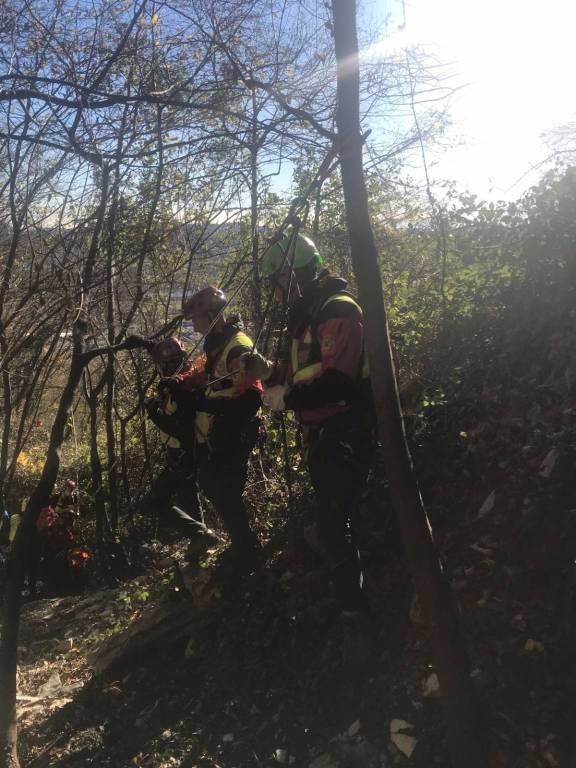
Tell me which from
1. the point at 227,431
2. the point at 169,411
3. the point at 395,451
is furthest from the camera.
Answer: the point at 169,411

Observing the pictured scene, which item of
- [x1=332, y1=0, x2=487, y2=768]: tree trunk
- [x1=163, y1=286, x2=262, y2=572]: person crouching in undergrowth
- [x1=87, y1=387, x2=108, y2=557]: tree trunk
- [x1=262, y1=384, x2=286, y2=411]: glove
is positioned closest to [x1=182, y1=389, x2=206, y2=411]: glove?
[x1=163, y1=286, x2=262, y2=572]: person crouching in undergrowth

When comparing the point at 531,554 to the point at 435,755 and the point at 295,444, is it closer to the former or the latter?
the point at 435,755

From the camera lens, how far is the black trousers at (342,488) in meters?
2.88

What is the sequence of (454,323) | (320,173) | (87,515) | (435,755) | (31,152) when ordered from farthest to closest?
(87,515), (454,323), (31,152), (435,755), (320,173)

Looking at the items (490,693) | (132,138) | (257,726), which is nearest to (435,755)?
(490,693)

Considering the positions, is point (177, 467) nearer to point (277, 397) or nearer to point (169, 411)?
point (169, 411)

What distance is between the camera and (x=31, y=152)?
4805 mm

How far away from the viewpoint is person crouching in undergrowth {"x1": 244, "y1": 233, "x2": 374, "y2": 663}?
9.42 ft

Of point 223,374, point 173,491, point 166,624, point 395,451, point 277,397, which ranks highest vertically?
point 223,374

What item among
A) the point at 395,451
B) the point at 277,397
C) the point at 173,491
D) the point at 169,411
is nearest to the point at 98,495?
the point at 173,491

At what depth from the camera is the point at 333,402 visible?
2904mm

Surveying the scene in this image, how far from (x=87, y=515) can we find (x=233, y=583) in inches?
126

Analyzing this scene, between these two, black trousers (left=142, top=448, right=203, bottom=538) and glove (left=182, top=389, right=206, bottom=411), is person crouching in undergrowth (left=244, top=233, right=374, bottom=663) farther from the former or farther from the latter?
black trousers (left=142, top=448, right=203, bottom=538)

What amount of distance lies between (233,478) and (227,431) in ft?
1.14
